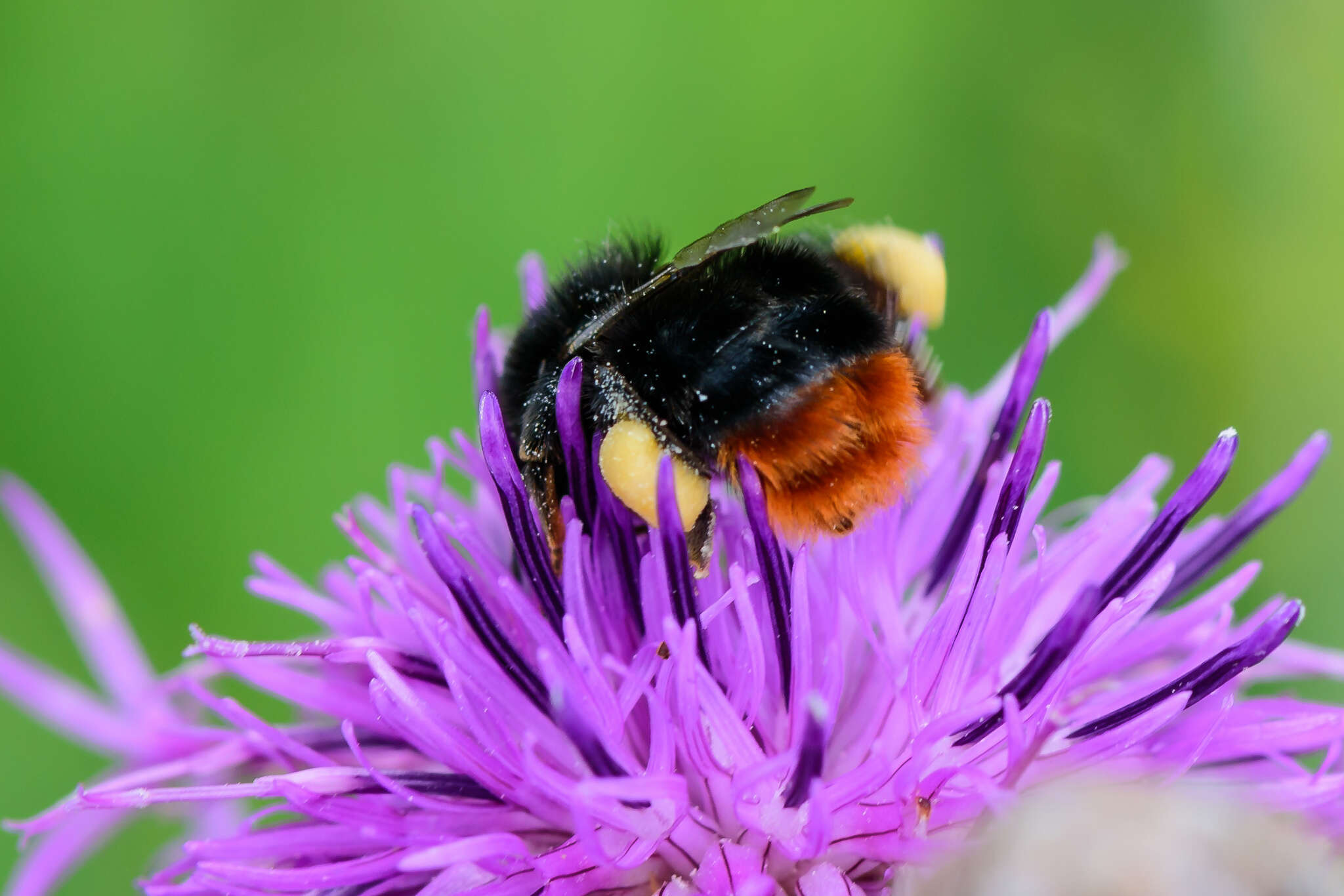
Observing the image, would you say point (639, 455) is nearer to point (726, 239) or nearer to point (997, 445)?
point (726, 239)

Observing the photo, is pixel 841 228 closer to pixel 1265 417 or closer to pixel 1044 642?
pixel 1044 642

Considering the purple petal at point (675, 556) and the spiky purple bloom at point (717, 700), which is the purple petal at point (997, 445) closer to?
the spiky purple bloom at point (717, 700)

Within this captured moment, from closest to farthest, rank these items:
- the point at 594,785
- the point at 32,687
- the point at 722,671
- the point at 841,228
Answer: the point at 594,785 < the point at 722,671 < the point at 841,228 < the point at 32,687

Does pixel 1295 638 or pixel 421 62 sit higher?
pixel 421 62

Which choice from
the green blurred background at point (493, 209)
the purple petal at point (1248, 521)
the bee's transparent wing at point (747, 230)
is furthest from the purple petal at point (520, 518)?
the green blurred background at point (493, 209)

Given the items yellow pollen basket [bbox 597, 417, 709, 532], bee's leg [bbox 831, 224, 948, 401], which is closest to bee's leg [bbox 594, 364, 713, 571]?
yellow pollen basket [bbox 597, 417, 709, 532]

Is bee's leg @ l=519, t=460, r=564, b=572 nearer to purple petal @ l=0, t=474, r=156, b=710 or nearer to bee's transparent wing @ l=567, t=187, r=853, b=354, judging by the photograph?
bee's transparent wing @ l=567, t=187, r=853, b=354

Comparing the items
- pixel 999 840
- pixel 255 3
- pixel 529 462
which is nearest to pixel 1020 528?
pixel 529 462
